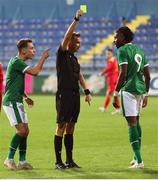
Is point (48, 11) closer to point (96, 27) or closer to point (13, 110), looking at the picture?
point (96, 27)

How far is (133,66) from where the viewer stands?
977 cm

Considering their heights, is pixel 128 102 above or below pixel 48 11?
below

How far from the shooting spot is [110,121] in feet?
60.8

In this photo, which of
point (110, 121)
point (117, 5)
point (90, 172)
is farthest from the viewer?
point (117, 5)

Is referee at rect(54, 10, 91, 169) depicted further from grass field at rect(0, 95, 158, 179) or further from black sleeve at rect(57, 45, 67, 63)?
grass field at rect(0, 95, 158, 179)

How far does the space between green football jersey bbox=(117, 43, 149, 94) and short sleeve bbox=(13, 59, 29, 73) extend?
1444 millimetres

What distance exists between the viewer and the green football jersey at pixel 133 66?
31.7 ft

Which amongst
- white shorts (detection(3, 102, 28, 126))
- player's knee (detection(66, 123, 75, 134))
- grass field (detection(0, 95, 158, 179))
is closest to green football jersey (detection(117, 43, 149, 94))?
player's knee (detection(66, 123, 75, 134))

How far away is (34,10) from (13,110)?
27.6m

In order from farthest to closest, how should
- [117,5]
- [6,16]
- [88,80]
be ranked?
[6,16] < [117,5] < [88,80]

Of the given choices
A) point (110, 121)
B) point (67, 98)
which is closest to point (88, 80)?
point (110, 121)

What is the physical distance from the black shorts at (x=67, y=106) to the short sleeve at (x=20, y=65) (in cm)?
78

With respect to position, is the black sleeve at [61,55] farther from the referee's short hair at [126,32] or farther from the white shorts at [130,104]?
the white shorts at [130,104]

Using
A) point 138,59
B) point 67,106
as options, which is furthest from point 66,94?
point 138,59
